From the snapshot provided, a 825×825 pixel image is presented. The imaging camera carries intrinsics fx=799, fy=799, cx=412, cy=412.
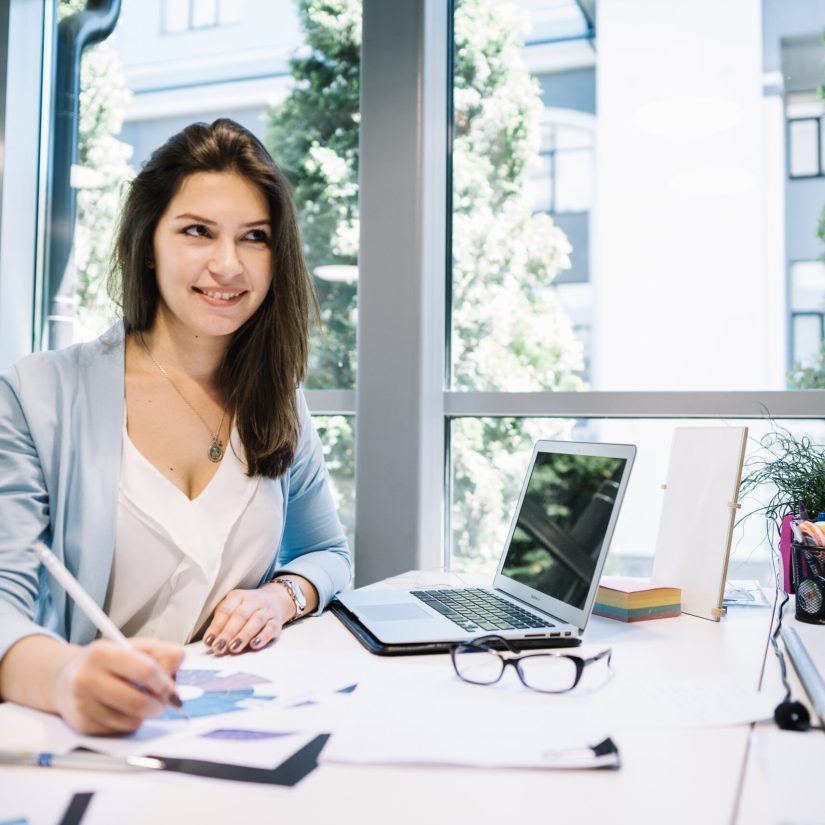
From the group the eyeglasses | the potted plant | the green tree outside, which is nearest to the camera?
the eyeglasses

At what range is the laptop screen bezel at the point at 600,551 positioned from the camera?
3.97 feet

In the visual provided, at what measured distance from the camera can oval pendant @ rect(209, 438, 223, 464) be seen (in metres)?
1.42

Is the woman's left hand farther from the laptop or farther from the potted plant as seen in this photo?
the potted plant

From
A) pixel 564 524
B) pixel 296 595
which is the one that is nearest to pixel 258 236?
pixel 296 595

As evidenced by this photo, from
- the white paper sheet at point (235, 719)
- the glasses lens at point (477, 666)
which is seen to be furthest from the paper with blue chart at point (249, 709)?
the glasses lens at point (477, 666)

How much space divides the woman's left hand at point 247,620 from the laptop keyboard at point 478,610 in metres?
0.27

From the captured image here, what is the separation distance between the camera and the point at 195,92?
2.72 metres

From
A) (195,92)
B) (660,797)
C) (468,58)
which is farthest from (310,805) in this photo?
(195,92)

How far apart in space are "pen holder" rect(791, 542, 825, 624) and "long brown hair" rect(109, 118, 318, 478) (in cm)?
92

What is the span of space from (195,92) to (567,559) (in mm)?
2179

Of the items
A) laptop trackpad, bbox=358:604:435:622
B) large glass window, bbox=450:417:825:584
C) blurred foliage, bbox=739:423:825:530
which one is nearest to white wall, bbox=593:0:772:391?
large glass window, bbox=450:417:825:584

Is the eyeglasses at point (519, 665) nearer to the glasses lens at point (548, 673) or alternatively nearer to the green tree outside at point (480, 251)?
the glasses lens at point (548, 673)

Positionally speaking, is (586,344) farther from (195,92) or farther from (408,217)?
(195,92)

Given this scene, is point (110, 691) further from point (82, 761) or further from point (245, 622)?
point (245, 622)
